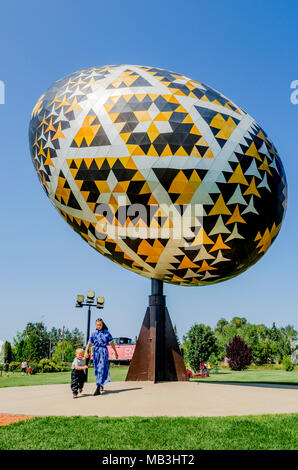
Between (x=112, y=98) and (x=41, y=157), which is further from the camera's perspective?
(x=41, y=157)

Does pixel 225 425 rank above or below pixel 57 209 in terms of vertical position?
below

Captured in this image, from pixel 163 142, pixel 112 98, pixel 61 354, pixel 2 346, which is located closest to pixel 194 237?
pixel 163 142

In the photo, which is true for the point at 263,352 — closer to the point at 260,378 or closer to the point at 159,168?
the point at 260,378

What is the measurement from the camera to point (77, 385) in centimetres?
1100

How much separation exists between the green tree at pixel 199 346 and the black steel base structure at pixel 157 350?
88.3 ft

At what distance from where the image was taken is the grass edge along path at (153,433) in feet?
19.1

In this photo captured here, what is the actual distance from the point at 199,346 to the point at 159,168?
32.2m

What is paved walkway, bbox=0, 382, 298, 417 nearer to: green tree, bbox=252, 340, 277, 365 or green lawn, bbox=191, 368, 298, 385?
green lawn, bbox=191, 368, 298, 385

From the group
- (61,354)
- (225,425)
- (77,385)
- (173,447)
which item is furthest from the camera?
(61,354)

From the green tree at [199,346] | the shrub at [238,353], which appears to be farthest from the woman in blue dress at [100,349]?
the shrub at [238,353]

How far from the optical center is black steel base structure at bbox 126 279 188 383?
1542 centimetres

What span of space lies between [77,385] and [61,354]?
56.3 metres

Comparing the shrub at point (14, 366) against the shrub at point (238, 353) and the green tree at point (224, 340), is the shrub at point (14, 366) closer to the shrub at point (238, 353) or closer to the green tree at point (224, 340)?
the shrub at point (238, 353)

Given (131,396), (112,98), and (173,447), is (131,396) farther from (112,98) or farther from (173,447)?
(112,98)
